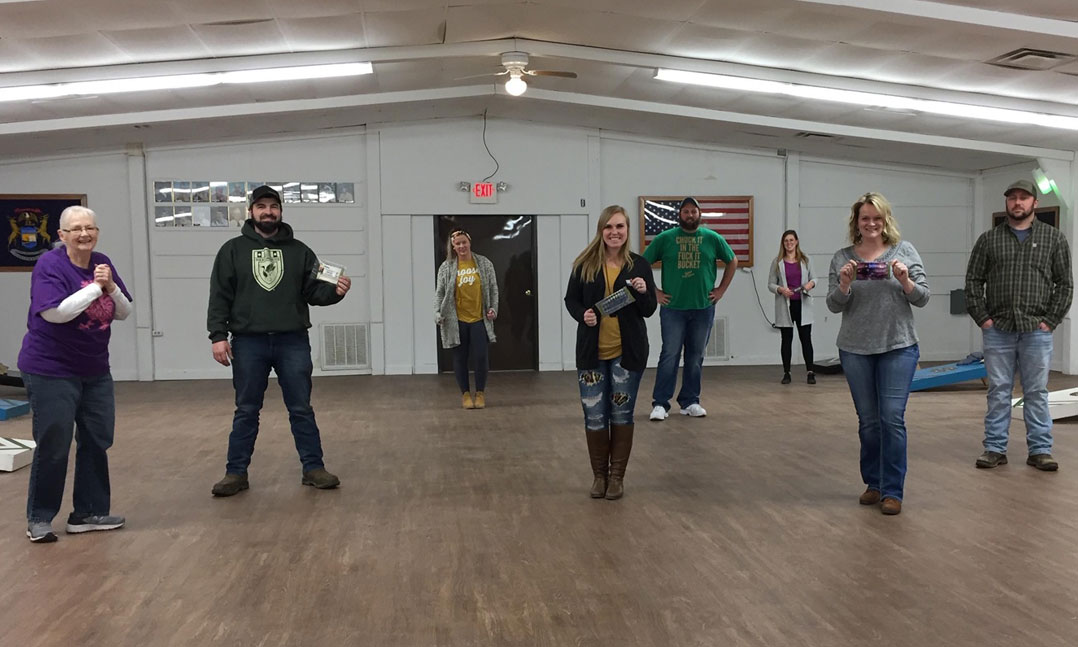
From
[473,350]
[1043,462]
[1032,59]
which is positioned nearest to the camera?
[1043,462]

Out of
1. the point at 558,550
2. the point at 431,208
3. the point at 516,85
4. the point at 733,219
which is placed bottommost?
the point at 558,550

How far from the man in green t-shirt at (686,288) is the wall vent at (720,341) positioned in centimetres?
479

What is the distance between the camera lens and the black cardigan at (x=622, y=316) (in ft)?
13.9

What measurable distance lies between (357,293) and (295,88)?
3.17m

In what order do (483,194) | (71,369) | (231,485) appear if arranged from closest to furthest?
(71,369) < (231,485) < (483,194)

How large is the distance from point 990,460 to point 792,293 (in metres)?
4.16

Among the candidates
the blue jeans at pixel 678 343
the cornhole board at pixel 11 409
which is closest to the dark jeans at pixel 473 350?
the blue jeans at pixel 678 343

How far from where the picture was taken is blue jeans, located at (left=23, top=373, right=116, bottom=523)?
3.72 meters

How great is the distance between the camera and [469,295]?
297 inches

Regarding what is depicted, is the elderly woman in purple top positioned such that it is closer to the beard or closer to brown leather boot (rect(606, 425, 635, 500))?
the beard

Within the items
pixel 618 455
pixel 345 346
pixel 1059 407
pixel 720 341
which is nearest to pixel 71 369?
pixel 618 455

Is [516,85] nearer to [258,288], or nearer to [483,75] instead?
[483,75]

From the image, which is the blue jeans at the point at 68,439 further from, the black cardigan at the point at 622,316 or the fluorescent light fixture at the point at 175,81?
the fluorescent light fixture at the point at 175,81

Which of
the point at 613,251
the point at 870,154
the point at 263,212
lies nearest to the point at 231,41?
the point at 263,212
